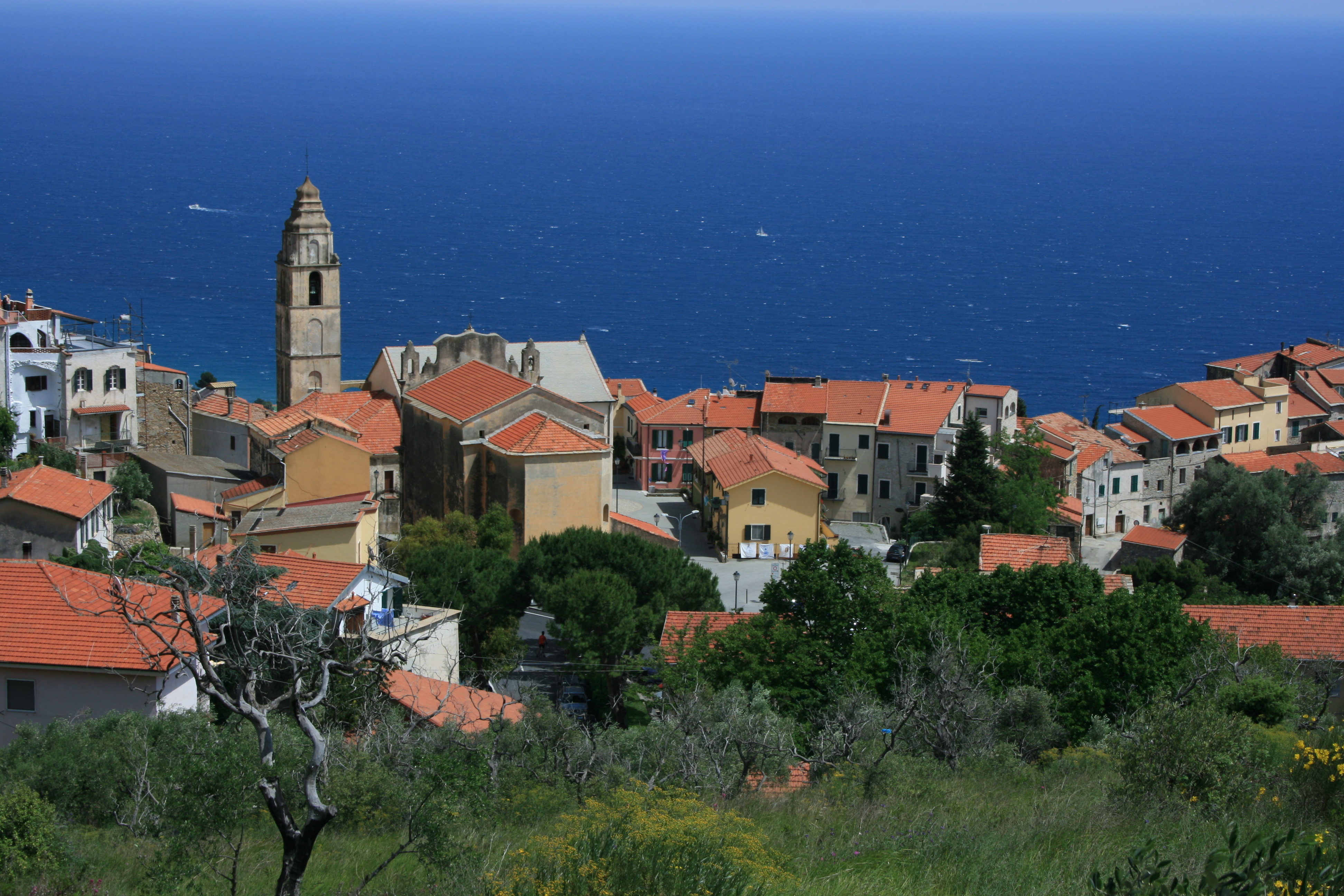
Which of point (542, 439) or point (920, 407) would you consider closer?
point (542, 439)

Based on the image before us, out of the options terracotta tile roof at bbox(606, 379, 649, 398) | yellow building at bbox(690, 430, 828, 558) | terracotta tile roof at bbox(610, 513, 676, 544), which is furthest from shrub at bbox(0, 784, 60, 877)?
terracotta tile roof at bbox(606, 379, 649, 398)

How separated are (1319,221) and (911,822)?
16462cm

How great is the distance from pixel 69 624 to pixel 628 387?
43638 millimetres

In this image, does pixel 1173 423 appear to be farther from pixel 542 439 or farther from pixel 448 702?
pixel 448 702

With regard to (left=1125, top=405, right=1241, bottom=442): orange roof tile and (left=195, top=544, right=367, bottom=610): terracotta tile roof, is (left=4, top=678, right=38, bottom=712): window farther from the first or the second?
(left=1125, top=405, right=1241, bottom=442): orange roof tile

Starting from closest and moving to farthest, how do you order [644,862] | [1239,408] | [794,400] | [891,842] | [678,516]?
[644,862] → [891,842] → [678,516] → [794,400] → [1239,408]

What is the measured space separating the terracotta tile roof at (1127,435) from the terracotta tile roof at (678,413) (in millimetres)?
15002

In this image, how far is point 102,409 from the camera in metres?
42.7

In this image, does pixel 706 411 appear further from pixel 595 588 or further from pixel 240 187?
pixel 240 187

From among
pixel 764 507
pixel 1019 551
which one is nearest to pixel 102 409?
A: pixel 764 507

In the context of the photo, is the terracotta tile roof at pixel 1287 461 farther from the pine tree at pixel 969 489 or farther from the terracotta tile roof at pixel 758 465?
the terracotta tile roof at pixel 758 465

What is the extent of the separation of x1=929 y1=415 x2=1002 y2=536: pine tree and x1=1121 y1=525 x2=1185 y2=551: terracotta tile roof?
5562 millimetres

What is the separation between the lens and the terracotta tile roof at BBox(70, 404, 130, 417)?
4231 centimetres

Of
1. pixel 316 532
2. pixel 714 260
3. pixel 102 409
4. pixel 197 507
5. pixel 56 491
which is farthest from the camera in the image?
pixel 714 260
